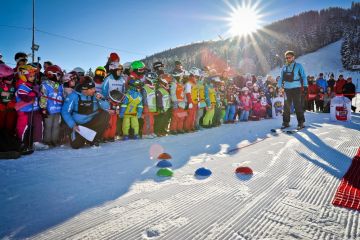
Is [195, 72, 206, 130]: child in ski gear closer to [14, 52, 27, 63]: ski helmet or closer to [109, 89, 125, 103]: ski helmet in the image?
[109, 89, 125, 103]: ski helmet

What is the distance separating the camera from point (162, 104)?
6.72 metres

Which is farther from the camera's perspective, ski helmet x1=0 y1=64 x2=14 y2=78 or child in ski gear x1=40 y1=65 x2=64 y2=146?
child in ski gear x1=40 y1=65 x2=64 y2=146

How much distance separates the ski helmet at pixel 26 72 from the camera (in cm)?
473

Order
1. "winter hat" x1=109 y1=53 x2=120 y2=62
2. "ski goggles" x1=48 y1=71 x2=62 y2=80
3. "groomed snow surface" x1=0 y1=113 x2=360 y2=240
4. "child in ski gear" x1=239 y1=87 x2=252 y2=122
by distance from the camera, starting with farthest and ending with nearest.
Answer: "child in ski gear" x1=239 y1=87 x2=252 y2=122
"winter hat" x1=109 y1=53 x2=120 y2=62
"ski goggles" x1=48 y1=71 x2=62 y2=80
"groomed snow surface" x1=0 y1=113 x2=360 y2=240

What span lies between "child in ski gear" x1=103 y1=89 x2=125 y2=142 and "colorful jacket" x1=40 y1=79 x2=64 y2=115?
3.30 ft

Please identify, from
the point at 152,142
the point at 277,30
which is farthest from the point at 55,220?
the point at 277,30

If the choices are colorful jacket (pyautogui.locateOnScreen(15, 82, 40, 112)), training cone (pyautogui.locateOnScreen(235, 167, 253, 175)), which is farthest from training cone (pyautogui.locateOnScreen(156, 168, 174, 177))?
colorful jacket (pyautogui.locateOnScreen(15, 82, 40, 112))

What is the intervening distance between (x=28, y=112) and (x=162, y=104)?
3022mm

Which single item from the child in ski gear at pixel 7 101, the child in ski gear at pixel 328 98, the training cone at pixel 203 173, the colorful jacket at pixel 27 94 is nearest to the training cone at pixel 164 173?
the training cone at pixel 203 173

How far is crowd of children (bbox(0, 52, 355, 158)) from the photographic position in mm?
4633

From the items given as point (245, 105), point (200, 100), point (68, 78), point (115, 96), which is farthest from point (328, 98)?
point (68, 78)

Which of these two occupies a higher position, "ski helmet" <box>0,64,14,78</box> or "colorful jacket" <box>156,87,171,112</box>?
"ski helmet" <box>0,64,14,78</box>

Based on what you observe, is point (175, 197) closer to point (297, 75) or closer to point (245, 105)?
point (297, 75)

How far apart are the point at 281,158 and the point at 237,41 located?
113 m
